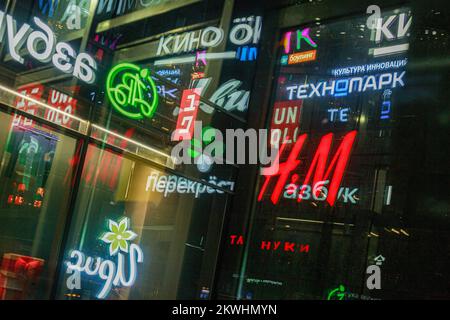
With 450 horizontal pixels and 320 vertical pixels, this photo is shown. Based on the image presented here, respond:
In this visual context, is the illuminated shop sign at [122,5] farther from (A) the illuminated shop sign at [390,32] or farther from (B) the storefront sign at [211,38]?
(A) the illuminated shop sign at [390,32]

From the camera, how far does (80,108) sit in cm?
741

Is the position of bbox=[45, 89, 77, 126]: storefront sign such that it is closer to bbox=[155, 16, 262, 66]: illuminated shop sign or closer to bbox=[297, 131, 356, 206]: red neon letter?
bbox=[155, 16, 262, 66]: illuminated shop sign

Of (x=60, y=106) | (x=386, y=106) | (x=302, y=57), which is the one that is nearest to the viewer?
(x=60, y=106)

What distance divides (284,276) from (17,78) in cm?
485

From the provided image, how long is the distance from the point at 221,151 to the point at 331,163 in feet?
5.98

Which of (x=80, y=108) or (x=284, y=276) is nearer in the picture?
(x=80, y=108)

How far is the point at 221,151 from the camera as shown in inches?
378

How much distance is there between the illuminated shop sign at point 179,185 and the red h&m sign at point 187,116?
71 cm

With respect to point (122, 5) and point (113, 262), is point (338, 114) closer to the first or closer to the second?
point (122, 5)

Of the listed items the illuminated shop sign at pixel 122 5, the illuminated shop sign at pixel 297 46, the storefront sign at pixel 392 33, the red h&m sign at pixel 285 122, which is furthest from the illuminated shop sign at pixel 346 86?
the illuminated shop sign at pixel 122 5

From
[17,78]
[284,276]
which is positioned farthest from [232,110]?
[17,78]

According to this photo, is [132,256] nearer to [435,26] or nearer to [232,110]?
[232,110]

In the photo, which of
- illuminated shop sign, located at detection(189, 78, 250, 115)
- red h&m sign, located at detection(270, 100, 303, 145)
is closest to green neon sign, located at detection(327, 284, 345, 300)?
red h&m sign, located at detection(270, 100, 303, 145)

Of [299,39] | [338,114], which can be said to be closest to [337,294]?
[338,114]
